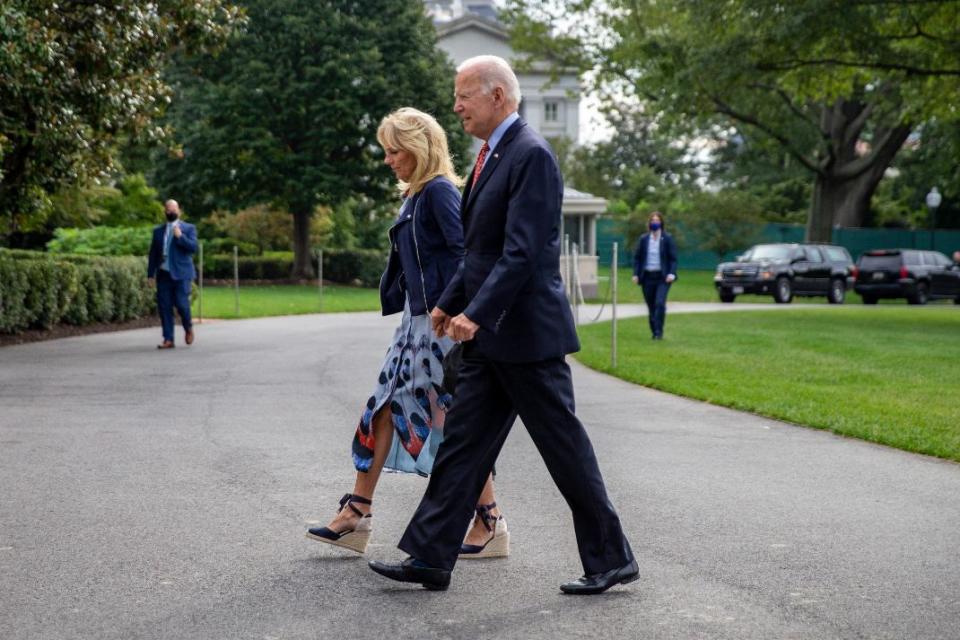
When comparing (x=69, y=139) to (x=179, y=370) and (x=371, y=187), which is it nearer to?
(x=179, y=370)

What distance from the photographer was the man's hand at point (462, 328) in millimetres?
4543

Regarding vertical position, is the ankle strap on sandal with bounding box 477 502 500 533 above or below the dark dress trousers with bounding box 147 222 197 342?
below

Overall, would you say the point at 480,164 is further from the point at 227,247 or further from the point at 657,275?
the point at 227,247

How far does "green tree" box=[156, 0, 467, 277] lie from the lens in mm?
39906

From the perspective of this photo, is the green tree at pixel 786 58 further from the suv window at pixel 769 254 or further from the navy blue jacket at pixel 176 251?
the navy blue jacket at pixel 176 251

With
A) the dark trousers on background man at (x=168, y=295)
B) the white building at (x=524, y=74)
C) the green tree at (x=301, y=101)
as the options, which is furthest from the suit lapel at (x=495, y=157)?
the white building at (x=524, y=74)

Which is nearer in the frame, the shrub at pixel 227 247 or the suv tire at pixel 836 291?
the suv tire at pixel 836 291

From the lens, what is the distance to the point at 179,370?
534 inches

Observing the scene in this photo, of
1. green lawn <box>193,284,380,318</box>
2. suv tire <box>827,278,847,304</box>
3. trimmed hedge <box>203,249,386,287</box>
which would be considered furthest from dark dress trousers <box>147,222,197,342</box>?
trimmed hedge <box>203,249,386,287</box>

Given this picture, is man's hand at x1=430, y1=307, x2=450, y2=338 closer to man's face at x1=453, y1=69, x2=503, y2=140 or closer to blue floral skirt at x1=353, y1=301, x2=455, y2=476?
blue floral skirt at x1=353, y1=301, x2=455, y2=476

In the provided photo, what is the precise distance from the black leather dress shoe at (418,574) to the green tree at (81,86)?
10.1 meters

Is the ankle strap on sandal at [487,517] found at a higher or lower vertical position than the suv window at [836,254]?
lower

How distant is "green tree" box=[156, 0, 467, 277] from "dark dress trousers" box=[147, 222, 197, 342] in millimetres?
23818

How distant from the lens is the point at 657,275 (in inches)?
725
